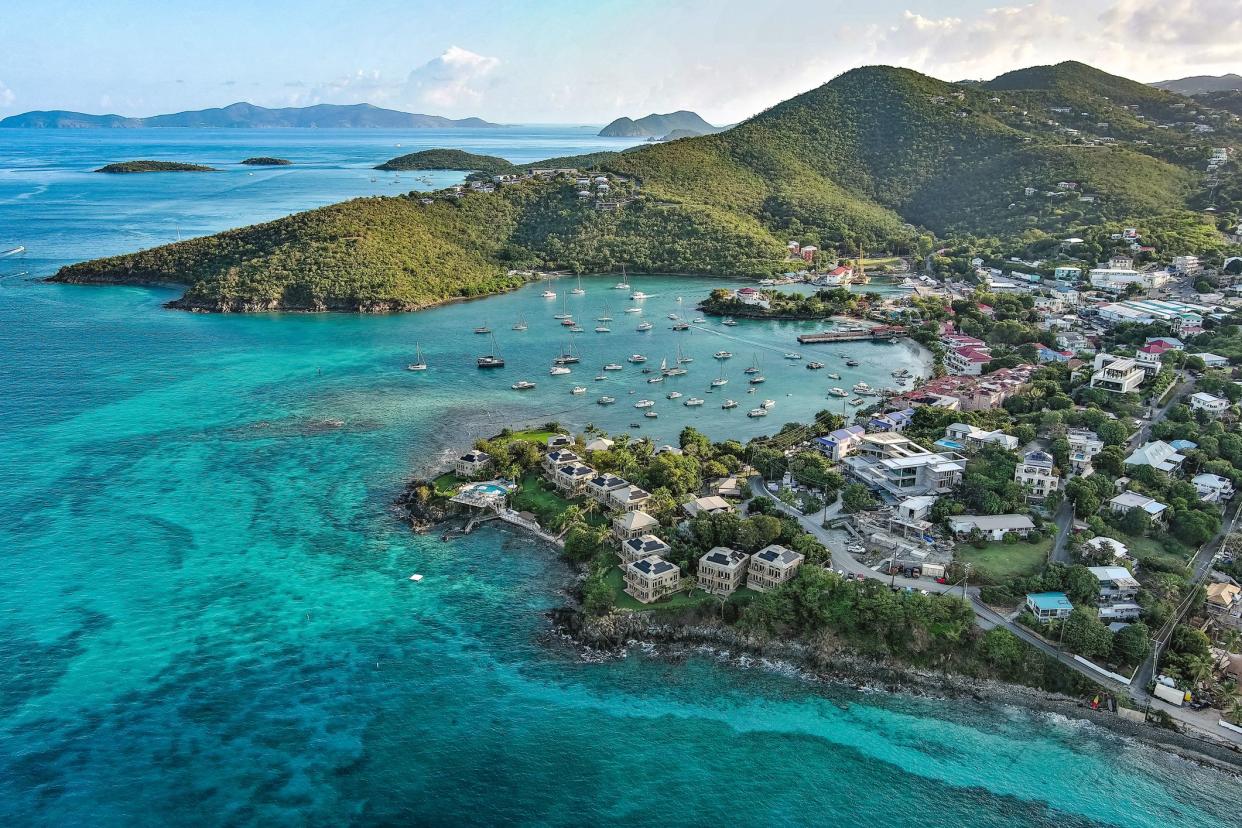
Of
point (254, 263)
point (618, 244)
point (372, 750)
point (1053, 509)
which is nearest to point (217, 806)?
point (372, 750)

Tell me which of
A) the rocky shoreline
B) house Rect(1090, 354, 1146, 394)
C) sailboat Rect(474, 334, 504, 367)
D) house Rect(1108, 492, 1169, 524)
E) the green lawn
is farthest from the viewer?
sailboat Rect(474, 334, 504, 367)

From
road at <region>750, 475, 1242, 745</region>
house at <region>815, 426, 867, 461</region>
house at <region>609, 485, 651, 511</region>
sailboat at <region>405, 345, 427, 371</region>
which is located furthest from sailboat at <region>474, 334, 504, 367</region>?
road at <region>750, 475, 1242, 745</region>

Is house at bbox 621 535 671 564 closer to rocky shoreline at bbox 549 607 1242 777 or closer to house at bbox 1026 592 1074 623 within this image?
rocky shoreline at bbox 549 607 1242 777

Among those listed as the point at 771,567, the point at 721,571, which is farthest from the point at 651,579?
the point at 771,567

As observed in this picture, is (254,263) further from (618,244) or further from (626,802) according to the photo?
(626,802)

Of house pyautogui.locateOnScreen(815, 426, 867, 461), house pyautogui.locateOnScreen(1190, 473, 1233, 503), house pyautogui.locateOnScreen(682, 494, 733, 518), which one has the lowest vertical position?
house pyautogui.locateOnScreen(682, 494, 733, 518)

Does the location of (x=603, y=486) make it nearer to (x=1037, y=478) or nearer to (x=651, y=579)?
(x=651, y=579)
